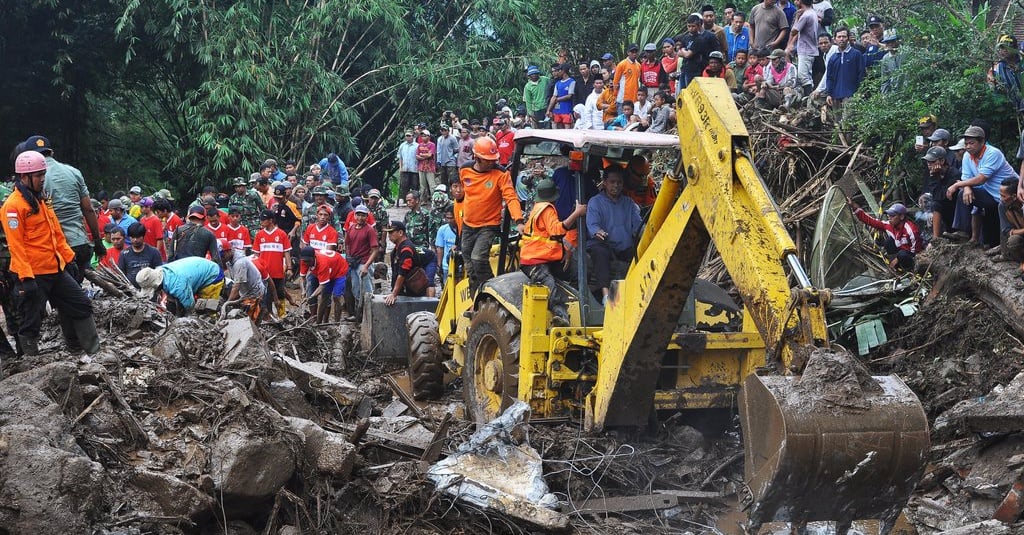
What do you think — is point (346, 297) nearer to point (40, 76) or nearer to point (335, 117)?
point (335, 117)

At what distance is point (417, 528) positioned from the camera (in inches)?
262

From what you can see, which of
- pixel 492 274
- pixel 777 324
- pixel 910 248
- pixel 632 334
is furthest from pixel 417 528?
pixel 910 248

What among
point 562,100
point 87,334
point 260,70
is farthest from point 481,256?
point 260,70

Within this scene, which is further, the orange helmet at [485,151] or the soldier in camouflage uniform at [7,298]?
the orange helmet at [485,151]

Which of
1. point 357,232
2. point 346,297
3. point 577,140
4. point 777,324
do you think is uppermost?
point 577,140

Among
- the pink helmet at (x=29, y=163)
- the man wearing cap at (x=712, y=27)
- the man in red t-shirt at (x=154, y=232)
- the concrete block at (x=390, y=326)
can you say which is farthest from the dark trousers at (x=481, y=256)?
the man wearing cap at (x=712, y=27)

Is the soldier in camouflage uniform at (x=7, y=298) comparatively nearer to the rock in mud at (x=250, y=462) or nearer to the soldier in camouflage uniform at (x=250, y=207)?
the rock in mud at (x=250, y=462)

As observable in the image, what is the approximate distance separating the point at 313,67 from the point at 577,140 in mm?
Answer: 17843

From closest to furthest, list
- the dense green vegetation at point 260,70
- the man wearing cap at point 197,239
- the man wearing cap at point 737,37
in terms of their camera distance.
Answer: the man wearing cap at point 197,239
the man wearing cap at point 737,37
the dense green vegetation at point 260,70

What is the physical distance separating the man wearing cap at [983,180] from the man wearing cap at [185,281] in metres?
8.06

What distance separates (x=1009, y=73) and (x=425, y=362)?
689 cm

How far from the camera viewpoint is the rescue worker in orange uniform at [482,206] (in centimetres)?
958

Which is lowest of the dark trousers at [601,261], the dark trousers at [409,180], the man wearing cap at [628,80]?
the dark trousers at [409,180]

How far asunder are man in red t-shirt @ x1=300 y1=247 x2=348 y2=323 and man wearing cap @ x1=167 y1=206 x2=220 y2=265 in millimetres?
1325
